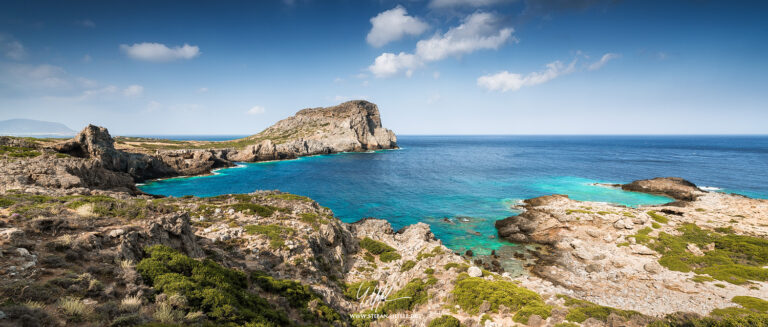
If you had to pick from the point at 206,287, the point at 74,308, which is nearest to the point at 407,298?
the point at 206,287

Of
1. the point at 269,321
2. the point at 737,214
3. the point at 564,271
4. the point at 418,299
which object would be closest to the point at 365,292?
the point at 418,299

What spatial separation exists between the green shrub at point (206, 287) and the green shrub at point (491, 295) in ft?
34.1

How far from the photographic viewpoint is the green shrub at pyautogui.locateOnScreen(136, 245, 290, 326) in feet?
31.0

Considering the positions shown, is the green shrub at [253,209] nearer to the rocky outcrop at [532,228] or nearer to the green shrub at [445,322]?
the green shrub at [445,322]

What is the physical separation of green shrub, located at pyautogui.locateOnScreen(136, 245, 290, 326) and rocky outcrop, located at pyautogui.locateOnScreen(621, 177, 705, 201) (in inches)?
3090

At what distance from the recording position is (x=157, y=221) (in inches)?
551

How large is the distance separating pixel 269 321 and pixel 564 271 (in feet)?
94.6

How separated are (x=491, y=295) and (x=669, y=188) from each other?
240ft

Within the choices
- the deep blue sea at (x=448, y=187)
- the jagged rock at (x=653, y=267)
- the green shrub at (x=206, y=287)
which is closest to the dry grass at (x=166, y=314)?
the green shrub at (x=206, y=287)

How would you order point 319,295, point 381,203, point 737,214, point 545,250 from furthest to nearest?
point 381,203 < point 737,214 < point 545,250 < point 319,295

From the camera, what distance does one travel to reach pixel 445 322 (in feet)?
47.2

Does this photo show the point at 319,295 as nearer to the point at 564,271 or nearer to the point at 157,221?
the point at 157,221

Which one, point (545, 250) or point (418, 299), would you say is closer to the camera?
point (418, 299)
